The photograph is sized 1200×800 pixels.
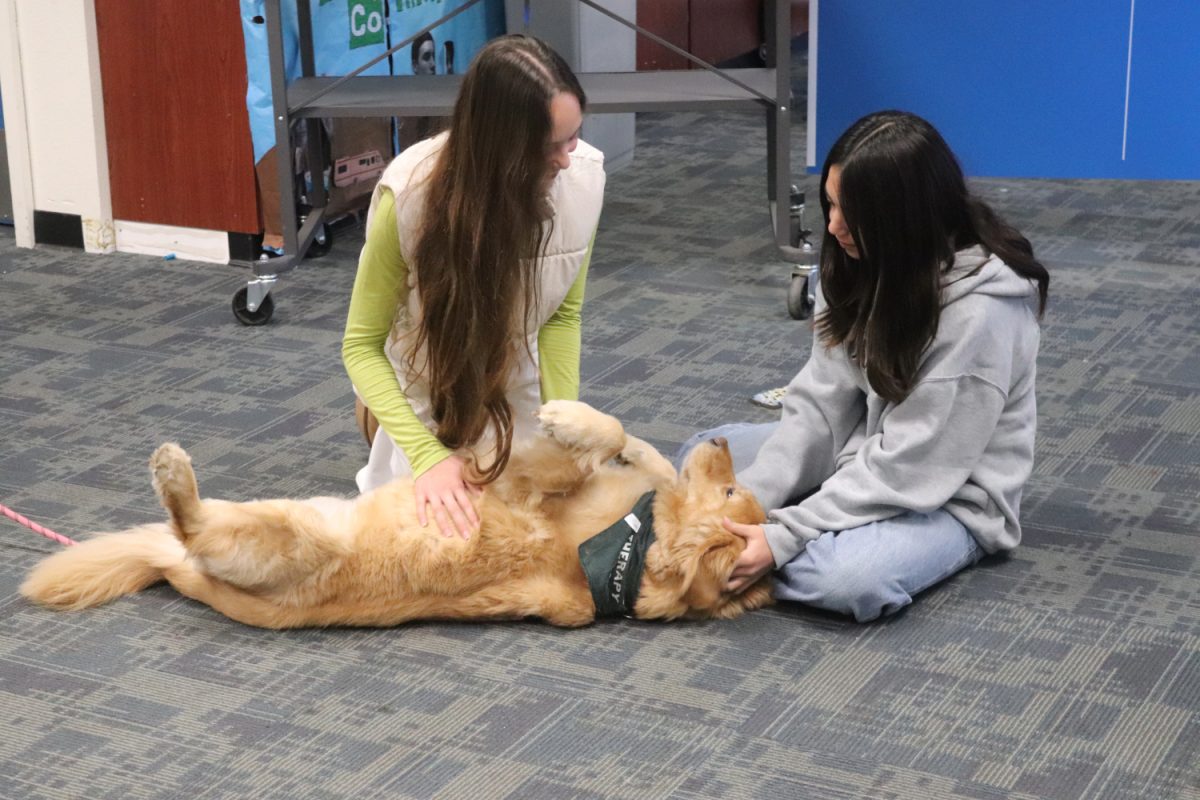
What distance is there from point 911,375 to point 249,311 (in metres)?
1.90

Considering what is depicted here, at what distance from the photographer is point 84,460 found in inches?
102

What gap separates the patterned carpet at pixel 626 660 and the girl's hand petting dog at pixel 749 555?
0.08 metres

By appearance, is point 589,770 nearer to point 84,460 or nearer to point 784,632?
point 784,632

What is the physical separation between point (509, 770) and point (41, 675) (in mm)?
670

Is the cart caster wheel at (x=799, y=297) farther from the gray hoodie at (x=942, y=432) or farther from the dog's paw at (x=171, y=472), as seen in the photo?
the dog's paw at (x=171, y=472)

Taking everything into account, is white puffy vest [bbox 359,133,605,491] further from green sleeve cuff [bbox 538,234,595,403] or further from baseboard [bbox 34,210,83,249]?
baseboard [bbox 34,210,83,249]

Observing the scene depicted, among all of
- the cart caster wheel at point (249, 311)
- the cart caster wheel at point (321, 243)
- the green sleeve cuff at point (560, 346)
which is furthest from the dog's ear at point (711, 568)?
the cart caster wheel at point (321, 243)

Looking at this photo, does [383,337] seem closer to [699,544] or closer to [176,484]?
[176,484]

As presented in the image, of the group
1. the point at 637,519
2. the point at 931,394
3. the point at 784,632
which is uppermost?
the point at 931,394

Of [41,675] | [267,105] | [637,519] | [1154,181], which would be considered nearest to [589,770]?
[637,519]

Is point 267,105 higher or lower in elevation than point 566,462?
higher

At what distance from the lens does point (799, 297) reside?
133 inches

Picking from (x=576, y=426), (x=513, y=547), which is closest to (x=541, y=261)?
(x=576, y=426)

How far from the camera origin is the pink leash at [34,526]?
7.36ft
